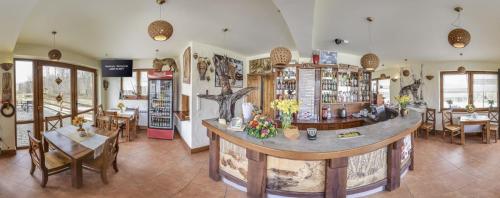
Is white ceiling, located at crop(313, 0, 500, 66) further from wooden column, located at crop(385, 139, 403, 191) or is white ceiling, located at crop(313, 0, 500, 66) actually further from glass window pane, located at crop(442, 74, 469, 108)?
wooden column, located at crop(385, 139, 403, 191)

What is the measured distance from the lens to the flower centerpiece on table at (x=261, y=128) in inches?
106

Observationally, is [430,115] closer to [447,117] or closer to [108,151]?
[447,117]

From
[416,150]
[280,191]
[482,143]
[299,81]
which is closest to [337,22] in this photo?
[299,81]

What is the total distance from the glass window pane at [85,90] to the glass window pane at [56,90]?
12.5 inches

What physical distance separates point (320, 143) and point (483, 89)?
8026mm

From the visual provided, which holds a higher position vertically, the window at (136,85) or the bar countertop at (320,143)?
the window at (136,85)

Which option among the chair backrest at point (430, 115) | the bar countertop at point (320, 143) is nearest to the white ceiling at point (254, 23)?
the bar countertop at point (320, 143)

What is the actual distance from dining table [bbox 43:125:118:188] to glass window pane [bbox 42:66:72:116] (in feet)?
6.59

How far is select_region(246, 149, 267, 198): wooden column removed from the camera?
8.55ft

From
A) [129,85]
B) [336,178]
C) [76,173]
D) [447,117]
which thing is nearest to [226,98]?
[336,178]

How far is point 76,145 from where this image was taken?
3.39 metres

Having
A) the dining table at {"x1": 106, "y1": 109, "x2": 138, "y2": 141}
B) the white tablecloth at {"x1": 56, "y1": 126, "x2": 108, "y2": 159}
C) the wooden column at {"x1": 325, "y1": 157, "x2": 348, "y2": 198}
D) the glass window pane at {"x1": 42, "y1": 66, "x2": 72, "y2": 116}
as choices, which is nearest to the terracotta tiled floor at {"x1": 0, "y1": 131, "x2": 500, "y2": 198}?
the white tablecloth at {"x1": 56, "y1": 126, "x2": 108, "y2": 159}

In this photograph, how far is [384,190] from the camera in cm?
305

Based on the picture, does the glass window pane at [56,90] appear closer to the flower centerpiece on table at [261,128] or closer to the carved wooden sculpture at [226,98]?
the carved wooden sculpture at [226,98]
